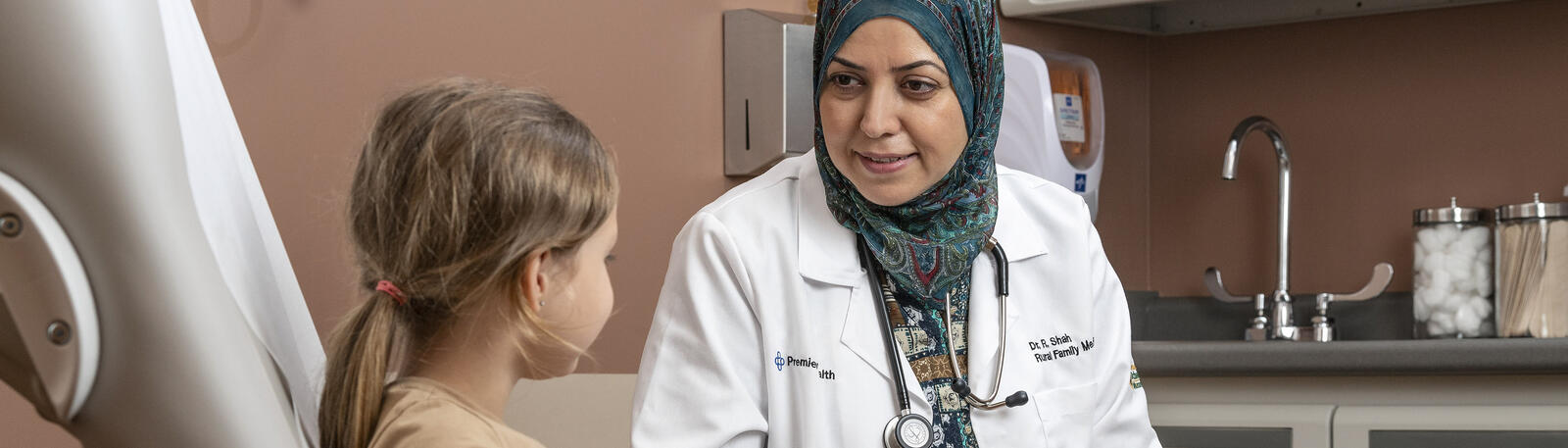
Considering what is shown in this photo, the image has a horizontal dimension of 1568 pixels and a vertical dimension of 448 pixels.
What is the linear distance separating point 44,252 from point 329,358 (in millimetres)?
291

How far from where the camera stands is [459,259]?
79 centimetres

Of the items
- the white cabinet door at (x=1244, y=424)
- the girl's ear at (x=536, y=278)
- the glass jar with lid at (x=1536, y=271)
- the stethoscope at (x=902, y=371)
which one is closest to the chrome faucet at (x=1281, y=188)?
the glass jar with lid at (x=1536, y=271)

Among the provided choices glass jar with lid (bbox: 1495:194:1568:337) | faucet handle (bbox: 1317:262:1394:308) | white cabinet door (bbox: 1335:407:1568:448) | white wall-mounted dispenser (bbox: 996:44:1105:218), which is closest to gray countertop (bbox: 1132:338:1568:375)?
white cabinet door (bbox: 1335:407:1568:448)

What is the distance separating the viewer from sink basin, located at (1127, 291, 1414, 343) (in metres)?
2.37

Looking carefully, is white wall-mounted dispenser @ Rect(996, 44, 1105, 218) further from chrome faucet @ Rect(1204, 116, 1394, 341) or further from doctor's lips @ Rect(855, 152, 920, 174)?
doctor's lips @ Rect(855, 152, 920, 174)

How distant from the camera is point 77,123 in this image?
0.50 m

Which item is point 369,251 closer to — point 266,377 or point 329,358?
point 329,358

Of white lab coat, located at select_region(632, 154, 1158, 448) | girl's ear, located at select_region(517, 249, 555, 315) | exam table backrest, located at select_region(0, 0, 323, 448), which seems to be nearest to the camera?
exam table backrest, located at select_region(0, 0, 323, 448)

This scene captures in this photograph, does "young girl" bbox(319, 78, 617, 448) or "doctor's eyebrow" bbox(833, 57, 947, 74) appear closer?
"young girl" bbox(319, 78, 617, 448)

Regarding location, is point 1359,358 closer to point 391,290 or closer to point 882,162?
point 882,162

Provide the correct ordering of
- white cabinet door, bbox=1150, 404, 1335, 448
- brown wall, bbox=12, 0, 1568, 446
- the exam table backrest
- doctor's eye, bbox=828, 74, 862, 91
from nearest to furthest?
1. the exam table backrest
2. doctor's eye, bbox=828, 74, 862, 91
3. brown wall, bbox=12, 0, 1568, 446
4. white cabinet door, bbox=1150, 404, 1335, 448

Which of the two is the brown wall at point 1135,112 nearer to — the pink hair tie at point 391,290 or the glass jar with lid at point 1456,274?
the glass jar with lid at point 1456,274

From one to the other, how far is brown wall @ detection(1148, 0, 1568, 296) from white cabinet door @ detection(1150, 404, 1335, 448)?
2.14ft

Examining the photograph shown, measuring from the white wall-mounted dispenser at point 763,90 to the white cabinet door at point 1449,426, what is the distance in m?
0.86
